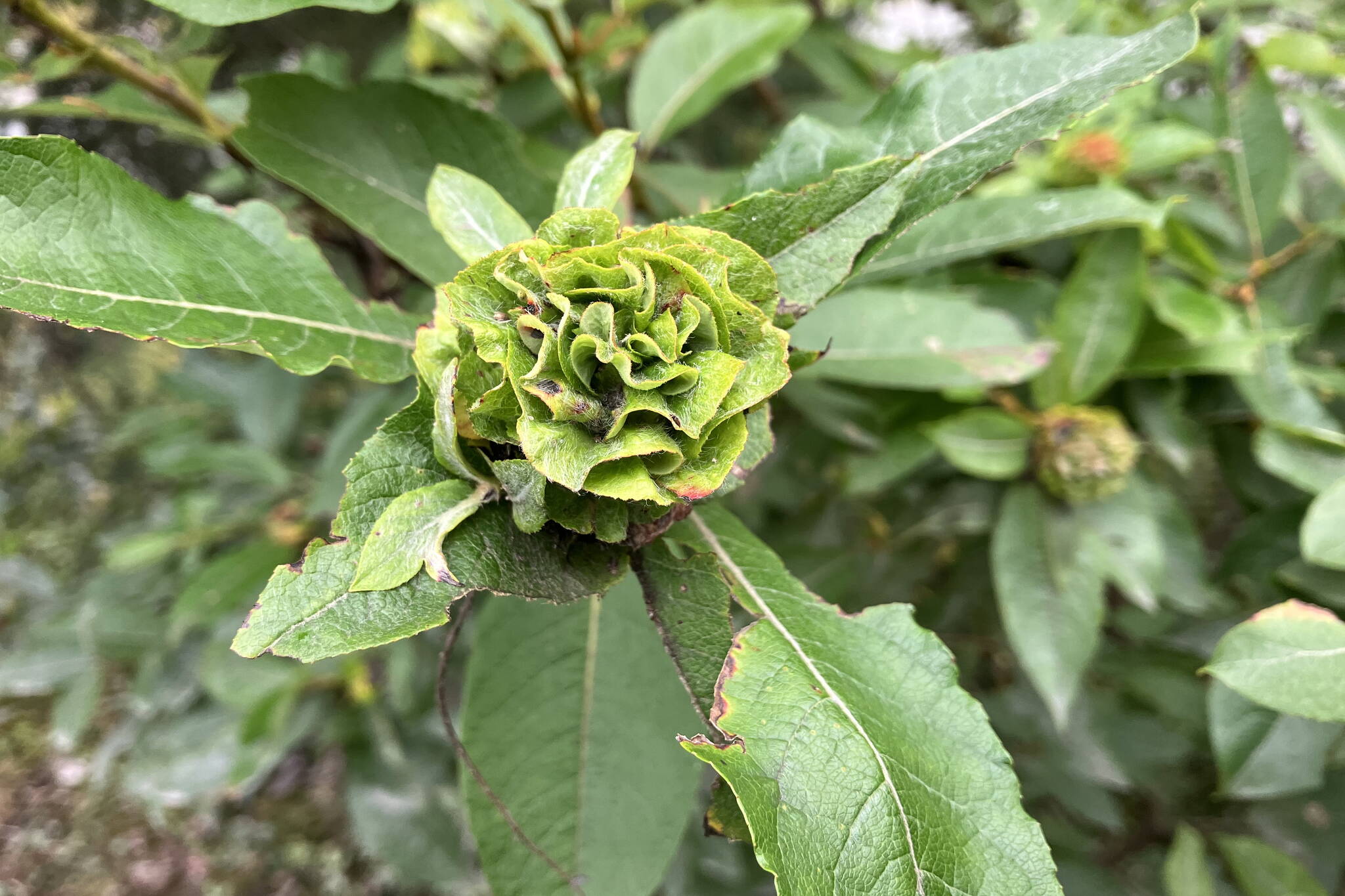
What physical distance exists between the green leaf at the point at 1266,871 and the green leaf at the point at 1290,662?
2.73 ft

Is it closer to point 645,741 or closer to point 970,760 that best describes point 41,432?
point 645,741

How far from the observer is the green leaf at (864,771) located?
0.49 meters

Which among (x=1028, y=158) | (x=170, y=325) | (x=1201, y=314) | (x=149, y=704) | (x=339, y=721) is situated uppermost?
(x=170, y=325)

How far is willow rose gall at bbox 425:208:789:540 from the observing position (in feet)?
1.58

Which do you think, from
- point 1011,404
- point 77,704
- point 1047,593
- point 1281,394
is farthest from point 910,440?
point 77,704

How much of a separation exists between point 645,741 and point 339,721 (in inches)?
59.3

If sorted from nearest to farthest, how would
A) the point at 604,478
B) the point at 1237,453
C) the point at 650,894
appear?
the point at 604,478, the point at 650,894, the point at 1237,453

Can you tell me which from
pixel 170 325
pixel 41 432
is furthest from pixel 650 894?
pixel 41 432

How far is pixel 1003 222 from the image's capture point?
37.9 inches

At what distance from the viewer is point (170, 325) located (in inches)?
21.9

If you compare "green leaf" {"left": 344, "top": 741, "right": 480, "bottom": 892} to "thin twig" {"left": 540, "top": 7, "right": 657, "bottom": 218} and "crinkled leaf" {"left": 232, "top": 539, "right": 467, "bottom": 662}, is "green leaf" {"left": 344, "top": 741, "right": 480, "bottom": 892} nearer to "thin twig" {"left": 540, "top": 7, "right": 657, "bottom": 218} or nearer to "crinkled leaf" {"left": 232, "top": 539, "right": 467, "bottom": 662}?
"thin twig" {"left": 540, "top": 7, "right": 657, "bottom": 218}

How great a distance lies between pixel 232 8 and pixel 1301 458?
149 cm

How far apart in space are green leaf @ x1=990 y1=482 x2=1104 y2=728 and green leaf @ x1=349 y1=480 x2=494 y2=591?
2.86 ft

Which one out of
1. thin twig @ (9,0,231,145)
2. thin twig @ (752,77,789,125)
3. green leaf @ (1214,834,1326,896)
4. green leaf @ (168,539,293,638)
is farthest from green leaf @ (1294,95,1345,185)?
green leaf @ (168,539,293,638)
